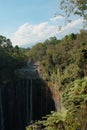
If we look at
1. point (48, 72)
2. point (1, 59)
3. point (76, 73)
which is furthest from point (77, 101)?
point (1, 59)

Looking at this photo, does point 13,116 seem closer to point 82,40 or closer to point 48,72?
point 48,72

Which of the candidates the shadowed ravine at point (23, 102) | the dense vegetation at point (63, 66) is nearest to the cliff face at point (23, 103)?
the shadowed ravine at point (23, 102)

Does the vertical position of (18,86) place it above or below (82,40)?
below

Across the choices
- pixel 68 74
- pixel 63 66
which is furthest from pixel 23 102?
pixel 68 74

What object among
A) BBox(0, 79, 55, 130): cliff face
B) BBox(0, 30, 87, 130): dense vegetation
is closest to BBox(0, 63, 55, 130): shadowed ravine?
BBox(0, 79, 55, 130): cliff face

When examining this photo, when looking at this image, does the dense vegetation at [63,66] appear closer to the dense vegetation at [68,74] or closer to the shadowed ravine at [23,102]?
the dense vegetation at [68,74]

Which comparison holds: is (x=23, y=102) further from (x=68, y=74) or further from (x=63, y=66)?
(x=68, y=74)

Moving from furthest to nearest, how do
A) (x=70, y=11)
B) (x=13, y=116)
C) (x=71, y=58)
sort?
1. (x=13, y=116)
2. (x=71, y=58)
3. (x=70, y=11)
